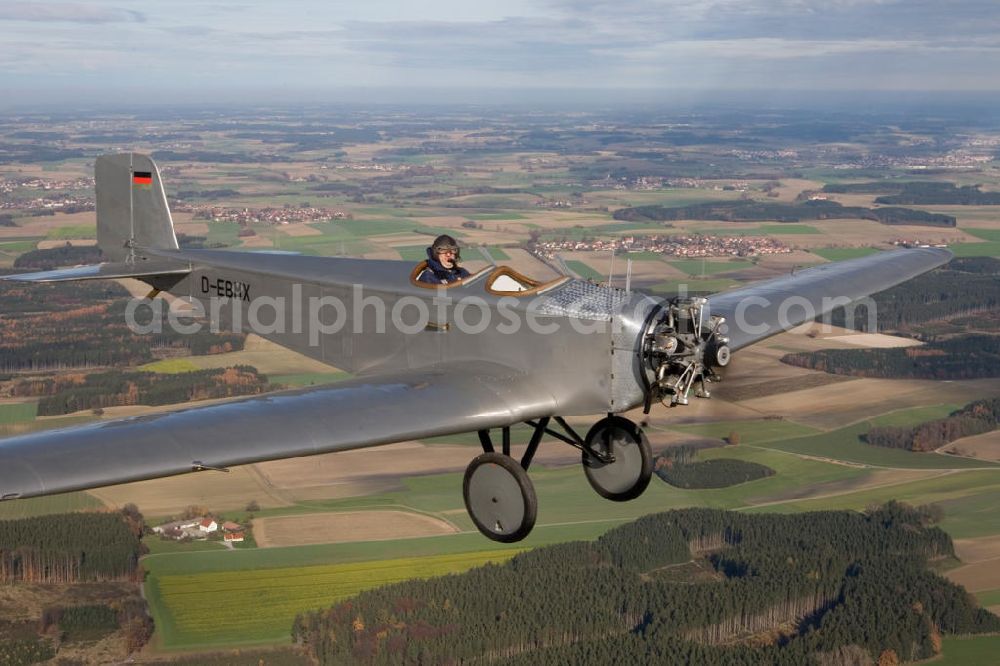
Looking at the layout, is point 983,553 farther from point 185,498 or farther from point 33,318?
point 33,318

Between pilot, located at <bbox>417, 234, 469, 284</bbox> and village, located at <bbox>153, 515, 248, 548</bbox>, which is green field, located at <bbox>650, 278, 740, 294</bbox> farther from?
pilot, located at <bbox>417, 234, 469, 284</bbox>

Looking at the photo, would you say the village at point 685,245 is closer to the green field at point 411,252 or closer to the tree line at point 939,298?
the green field at point 411,252

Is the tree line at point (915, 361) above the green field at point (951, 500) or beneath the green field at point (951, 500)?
above

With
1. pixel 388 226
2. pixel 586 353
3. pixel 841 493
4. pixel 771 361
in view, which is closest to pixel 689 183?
pixel 388 226

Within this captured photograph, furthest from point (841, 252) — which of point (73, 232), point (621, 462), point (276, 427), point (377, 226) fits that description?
point (276, 427)

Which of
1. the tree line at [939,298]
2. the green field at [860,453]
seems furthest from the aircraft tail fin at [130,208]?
the tree line at [939,298]

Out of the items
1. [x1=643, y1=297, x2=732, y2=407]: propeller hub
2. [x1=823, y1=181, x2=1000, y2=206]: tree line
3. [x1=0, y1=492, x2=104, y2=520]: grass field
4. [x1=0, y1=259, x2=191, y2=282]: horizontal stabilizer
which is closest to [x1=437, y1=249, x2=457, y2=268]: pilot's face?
[x1=643, y1=297, x2=732, y2=407]: propeller hub
